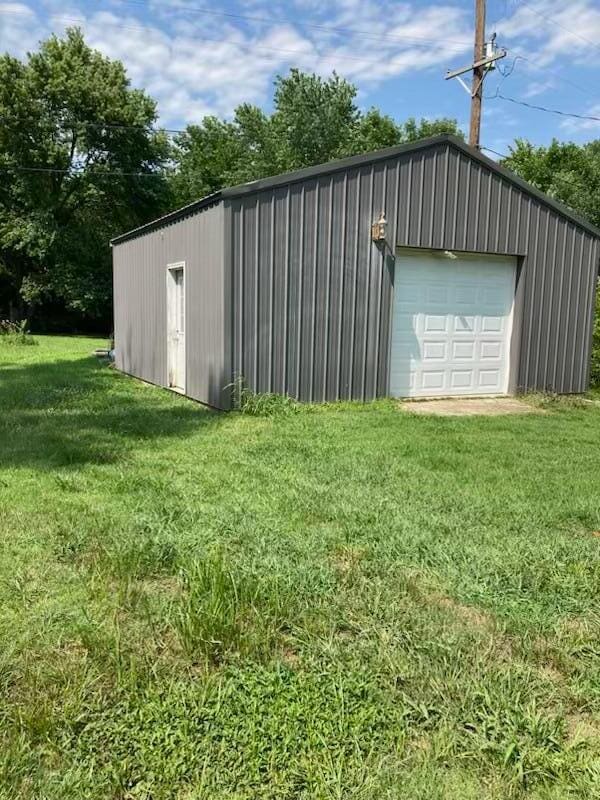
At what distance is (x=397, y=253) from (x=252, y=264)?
220cm

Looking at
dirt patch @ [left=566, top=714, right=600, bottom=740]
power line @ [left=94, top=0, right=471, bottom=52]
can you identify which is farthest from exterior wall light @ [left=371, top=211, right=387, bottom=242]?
power line @ [left=94, top=0, right=471, bottom=52]

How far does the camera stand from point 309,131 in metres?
28.8

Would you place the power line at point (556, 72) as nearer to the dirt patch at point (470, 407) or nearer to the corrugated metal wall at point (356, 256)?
the corrugated metal wall at point (356, 256)

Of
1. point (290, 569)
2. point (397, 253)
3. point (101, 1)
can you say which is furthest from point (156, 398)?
point (101, 1)

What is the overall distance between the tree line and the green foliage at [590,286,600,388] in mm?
16568

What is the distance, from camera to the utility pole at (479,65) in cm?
1128

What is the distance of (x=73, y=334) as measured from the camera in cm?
2641

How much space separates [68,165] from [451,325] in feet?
71.4

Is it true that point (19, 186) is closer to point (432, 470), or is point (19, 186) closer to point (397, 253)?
point (397, 253)

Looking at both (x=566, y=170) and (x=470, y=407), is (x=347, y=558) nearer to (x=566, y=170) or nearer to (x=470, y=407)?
(x=470, y=407)

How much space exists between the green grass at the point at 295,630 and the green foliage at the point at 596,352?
6.32m

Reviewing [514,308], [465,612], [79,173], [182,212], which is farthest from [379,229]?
[79,173]

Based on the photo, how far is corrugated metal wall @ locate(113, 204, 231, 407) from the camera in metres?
6.99

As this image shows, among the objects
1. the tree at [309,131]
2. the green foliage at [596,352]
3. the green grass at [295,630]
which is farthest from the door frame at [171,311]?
the tree at [309,131]
